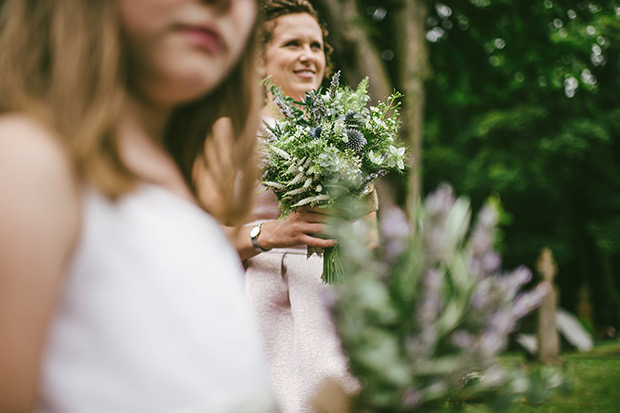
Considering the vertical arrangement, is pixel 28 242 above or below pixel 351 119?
below

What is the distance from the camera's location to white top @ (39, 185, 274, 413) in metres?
0.88

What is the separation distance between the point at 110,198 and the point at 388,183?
709 cm

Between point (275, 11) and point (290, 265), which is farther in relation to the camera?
point (275, 11)

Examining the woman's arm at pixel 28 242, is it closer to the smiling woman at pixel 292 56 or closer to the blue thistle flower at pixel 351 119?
the blue thistle flower at pixel 351 119

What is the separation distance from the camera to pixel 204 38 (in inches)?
38.7

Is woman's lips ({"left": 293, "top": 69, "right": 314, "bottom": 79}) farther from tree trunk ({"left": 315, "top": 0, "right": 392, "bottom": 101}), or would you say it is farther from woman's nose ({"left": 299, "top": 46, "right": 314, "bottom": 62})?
tree trunk ({"left": 315, "top": 0, "right": 392, "bottom": 101})

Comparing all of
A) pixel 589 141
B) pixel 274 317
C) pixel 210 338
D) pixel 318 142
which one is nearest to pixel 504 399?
pixel 210 338

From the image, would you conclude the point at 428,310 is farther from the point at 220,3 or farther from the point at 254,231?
the point at 254,231

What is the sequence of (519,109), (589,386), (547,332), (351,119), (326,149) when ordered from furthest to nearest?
(519,109) < (547,332) < (589,386) < (351,119) < (326,149)

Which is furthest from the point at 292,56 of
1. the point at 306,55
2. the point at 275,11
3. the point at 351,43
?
the point at 351,43

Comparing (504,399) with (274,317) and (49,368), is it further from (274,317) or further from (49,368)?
(274,317)

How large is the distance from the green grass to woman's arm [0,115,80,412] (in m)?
4.85

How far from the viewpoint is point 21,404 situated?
2.62 ft

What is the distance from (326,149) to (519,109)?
16368 mm
